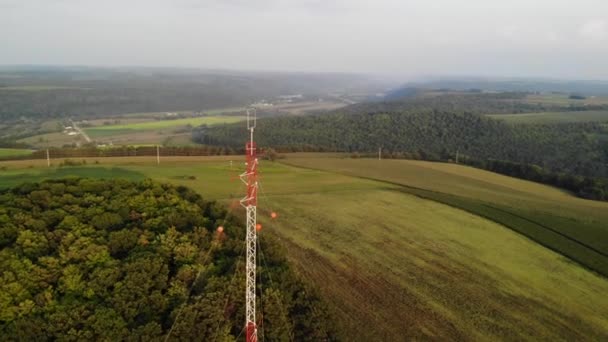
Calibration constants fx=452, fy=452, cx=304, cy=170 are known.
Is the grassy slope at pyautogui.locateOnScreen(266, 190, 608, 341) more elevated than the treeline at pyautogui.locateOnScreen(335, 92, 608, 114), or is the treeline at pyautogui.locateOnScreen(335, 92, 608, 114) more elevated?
the treeline at pyautogui.locateOnScreen(335, 92, 608, 114)

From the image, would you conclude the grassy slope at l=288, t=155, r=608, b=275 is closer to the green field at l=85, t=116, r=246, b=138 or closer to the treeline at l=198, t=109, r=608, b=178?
the treeline at l=198, t=109, r=608, b=178

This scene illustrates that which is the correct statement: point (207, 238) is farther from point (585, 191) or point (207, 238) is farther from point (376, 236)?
point (585, 191)

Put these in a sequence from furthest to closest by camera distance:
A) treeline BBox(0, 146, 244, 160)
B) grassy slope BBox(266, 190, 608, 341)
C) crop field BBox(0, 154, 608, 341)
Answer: treeline BBox(0, 146, 244, 160), crop field BBox(0, 154, 608, 341), grassy slope BBox(266, 190, 608, 341)

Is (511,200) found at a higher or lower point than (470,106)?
lower

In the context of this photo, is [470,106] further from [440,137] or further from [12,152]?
[12,152]

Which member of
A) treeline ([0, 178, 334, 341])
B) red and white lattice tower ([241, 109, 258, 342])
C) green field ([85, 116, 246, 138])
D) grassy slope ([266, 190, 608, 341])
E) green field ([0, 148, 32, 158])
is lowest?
green field ([85, 116, 246, 138])

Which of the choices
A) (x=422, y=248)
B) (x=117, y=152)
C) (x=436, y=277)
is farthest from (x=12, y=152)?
(x=436, y=277)

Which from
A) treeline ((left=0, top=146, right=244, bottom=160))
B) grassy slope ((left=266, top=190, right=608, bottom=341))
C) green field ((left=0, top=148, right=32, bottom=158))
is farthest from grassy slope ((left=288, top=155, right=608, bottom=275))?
green field ((left=0, top=148, right=32, bottom=158))

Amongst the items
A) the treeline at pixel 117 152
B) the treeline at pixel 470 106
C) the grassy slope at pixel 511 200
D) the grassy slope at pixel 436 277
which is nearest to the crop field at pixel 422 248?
the grassy slope at pixel 436 277
